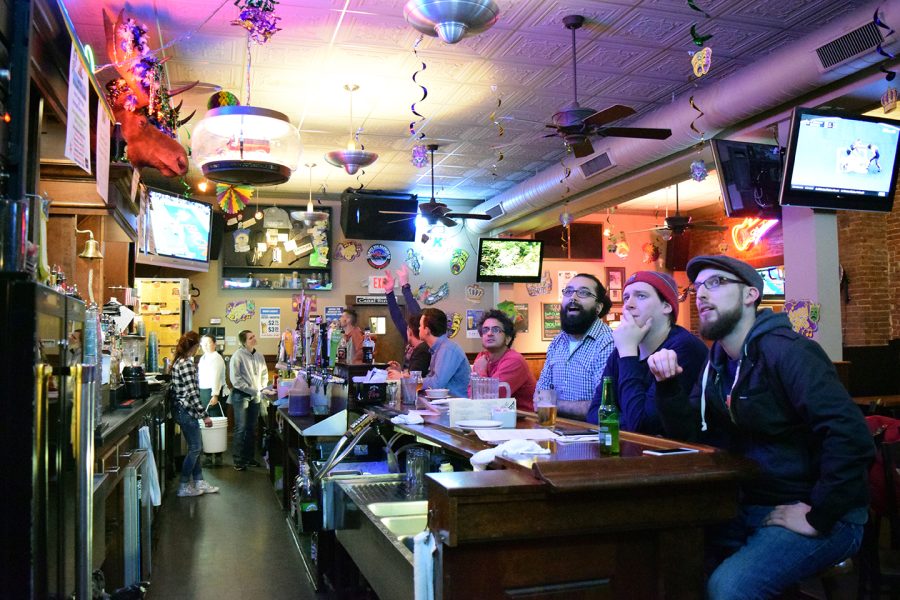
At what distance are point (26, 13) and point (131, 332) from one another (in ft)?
18.7

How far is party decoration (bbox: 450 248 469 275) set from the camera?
42.6 ft

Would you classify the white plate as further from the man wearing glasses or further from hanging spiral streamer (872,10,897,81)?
hanging spiral streamer (872,10,897,81)

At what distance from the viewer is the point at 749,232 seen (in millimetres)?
12117

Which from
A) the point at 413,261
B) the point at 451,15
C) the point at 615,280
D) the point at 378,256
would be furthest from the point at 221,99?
the point at 615,280

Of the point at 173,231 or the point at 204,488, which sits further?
the point at 173,231

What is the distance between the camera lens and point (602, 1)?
5.43 metres

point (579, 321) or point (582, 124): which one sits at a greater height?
point (582, 124)

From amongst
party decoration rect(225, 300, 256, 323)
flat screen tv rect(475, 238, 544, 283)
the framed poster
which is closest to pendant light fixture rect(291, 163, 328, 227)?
party decoration rect(225, 300, 256, 323)

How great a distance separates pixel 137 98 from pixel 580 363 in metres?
3.36

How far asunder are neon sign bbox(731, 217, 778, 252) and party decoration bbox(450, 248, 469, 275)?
182 inches

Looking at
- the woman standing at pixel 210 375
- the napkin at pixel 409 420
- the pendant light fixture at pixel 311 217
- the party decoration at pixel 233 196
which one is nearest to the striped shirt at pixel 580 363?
the napkin at pixel 409 420

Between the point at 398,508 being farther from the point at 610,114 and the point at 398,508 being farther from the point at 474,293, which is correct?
the point at 474,293

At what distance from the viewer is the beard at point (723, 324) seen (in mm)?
2643

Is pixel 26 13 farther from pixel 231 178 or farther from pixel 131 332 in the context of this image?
pixel 131 332
